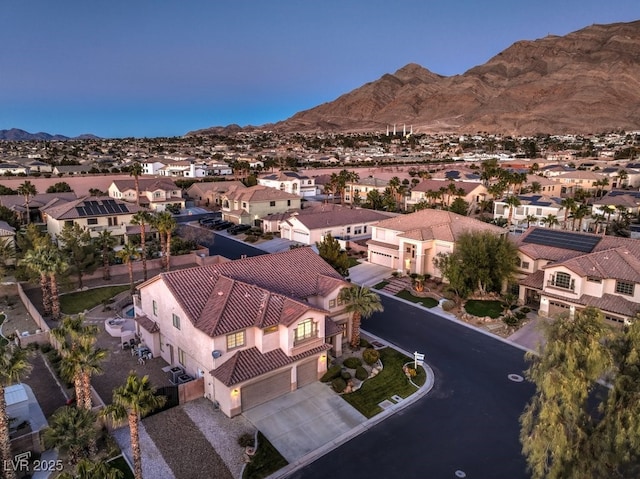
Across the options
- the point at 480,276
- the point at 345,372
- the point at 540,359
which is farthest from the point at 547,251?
the point at 540,359

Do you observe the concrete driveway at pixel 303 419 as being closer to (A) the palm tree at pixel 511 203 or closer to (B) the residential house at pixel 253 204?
(A) the palm tree at pixel 511 203

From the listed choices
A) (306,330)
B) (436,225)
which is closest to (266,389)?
(306,330)

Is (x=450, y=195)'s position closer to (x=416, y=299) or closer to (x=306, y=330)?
(x=416, y=299)

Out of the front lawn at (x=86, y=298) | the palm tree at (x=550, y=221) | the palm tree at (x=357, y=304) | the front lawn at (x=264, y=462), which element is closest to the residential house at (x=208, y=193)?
the front lawn at (x=86, y=298)

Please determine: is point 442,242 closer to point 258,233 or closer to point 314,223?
point 314,223

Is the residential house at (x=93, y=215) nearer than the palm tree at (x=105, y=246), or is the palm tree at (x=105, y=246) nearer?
the palm tree at (x=105, y=246)
